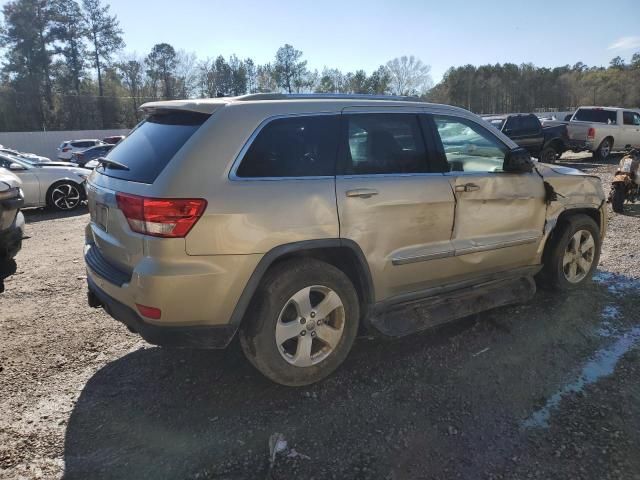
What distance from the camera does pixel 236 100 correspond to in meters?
3.06

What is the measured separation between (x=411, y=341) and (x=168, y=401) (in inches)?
73.6

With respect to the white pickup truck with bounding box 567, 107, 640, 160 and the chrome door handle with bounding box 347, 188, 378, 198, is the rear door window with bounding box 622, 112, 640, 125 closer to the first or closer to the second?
the white pickup truck with bounding box 567, 107, 640, 160

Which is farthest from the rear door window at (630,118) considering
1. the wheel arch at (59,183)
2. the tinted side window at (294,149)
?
the tinted side window at (294,149)

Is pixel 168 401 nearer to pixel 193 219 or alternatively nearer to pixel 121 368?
pixel 121 368

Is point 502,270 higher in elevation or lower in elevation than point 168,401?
higher

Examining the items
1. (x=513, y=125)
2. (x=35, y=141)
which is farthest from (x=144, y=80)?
(x=513, y=125)

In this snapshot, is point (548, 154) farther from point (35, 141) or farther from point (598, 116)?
point (35, 141)

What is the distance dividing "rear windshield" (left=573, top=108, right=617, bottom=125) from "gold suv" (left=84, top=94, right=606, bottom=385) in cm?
1727

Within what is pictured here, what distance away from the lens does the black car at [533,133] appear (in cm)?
1708

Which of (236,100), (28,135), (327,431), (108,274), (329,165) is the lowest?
(327,431)

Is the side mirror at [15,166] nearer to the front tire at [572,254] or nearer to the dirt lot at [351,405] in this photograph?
the dirt lot at [351,405]

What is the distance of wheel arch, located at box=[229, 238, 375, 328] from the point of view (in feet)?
9.34

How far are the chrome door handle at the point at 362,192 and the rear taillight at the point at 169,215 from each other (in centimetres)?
96

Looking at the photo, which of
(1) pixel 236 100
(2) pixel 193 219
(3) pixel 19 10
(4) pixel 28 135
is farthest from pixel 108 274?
(3) pixel 19 10
